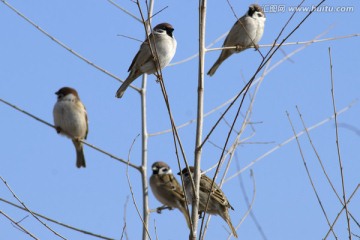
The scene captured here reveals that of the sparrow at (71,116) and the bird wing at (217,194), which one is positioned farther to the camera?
the bird wing at (217,194)

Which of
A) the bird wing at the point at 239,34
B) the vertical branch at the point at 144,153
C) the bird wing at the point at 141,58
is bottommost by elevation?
the vertical branch at the point at 144,153

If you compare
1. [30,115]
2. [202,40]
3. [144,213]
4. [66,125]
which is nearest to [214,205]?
[66,125]

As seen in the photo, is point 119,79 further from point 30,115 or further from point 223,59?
point 223,59

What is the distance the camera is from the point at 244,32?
825 centimetres

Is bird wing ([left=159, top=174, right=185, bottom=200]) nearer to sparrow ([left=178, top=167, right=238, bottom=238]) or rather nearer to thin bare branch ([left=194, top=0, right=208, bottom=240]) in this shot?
sparrow ([left=178, top=167, right=238, bottom=238])

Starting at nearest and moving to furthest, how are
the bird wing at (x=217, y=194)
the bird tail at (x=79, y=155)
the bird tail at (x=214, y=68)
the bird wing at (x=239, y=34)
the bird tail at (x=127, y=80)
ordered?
the bird tail at (x=127, y=80), the bird tail at (x=79, y=155), the bird wing at (x=217, y=194), the bird wing at (x=239, y=34), the bird tail at (x=214, y=68)

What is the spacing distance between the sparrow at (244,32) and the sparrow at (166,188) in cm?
141

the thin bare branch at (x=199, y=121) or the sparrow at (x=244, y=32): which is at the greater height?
the sparrow at (x=244, y=32)

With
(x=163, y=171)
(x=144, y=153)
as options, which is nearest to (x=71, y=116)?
(x=163, y=171)

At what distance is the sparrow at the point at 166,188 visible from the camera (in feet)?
24.2

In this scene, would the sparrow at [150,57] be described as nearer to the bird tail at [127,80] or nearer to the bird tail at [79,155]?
the bird tail at [127,80]

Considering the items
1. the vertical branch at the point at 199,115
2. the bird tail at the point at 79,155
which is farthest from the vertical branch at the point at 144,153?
the bird tail at the point at 79,155

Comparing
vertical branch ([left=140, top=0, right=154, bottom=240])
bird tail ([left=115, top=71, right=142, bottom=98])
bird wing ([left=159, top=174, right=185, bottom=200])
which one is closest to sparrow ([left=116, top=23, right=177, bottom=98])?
bird tail ([left=115, top=71, right=142, bottom=98])

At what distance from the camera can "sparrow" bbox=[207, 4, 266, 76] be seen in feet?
27.0
